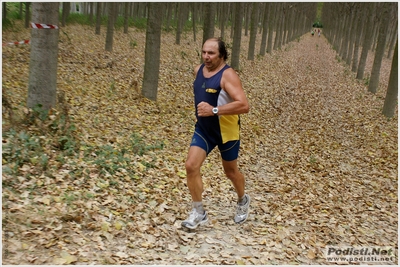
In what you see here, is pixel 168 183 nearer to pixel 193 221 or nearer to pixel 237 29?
pixel 193 221

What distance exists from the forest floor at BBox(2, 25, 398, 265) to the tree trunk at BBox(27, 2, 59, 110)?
37 centimetres

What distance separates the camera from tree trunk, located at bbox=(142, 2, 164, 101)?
977 cm

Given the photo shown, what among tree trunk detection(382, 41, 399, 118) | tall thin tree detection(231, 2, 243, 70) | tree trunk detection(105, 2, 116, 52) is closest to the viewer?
tree trunk detection(382, 41, 399, 118)

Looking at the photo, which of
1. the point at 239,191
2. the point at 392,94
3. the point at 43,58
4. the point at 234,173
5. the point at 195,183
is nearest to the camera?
the point at 195,183

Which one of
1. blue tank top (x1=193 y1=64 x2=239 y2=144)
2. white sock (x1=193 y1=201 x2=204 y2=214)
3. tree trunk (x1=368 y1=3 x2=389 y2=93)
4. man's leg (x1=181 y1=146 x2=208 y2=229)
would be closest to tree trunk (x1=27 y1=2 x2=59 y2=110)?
blue tank top (x1=193 y1=64 x2=239 y2=144)

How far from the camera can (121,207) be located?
488cm

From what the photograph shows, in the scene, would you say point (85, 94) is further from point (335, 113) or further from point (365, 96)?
point (365, 96)

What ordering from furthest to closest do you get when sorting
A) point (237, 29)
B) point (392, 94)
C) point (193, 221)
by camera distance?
point (237, 29) → point (392, 94) → point (193, 221)

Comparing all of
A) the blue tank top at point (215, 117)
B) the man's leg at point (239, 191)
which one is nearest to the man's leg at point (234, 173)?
the man's leg at point (239, 191)

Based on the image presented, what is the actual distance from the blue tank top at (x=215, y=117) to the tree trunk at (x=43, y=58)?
3229 millimetres

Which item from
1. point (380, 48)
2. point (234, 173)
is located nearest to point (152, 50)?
point (234, 173)

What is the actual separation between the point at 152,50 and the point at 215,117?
6.12 m

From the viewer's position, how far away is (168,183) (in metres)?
6.05

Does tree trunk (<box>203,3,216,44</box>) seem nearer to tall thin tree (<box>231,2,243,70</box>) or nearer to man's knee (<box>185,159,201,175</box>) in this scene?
tall thin tree (<box>231,2,243,70</box>)
